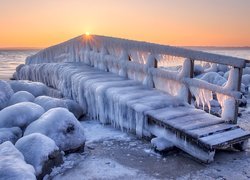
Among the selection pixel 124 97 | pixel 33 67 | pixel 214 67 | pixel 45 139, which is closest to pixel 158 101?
pixel 124 97

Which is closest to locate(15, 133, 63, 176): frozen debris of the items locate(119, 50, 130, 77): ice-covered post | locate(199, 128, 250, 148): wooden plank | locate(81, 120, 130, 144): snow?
locate(81, 120, 130, 144): snow

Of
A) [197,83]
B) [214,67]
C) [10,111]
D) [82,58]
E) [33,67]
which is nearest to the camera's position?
[10,111]

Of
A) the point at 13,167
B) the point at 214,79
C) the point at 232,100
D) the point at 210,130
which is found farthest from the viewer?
the point at 214,79

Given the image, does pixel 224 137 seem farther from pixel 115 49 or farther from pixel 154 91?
pixel 115 49

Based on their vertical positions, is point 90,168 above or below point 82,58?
below

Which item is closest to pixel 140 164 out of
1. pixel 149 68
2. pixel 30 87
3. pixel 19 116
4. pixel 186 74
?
pixel 186 74

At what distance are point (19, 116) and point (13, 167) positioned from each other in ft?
6.89

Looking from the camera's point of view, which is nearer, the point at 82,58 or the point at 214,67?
the point at 82,58

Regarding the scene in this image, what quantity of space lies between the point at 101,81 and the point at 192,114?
298 cm

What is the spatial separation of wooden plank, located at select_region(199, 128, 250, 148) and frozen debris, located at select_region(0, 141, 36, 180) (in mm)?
2637

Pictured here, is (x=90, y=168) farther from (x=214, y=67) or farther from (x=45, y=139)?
(x=214, y=67)

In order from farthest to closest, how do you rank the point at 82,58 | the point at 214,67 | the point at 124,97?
the point at 214,67
the point at 82,58
the point at 124,97

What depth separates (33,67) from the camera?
12.3 m

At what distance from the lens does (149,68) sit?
7301mm
